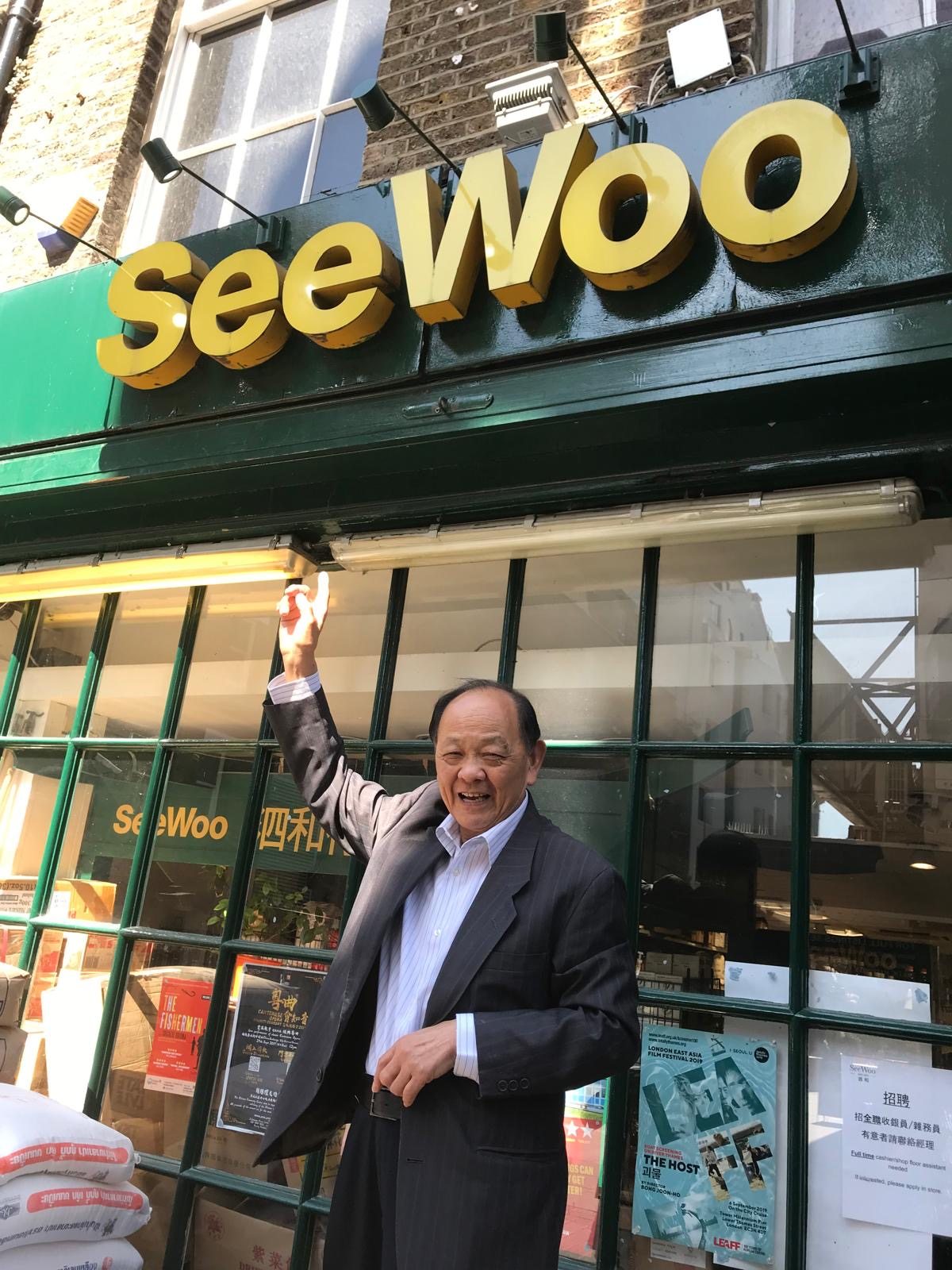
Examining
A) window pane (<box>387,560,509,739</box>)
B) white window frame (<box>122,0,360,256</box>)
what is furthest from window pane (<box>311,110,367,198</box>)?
window pane (<box>387,560,509,739</box>)

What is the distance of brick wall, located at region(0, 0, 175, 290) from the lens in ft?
17.8

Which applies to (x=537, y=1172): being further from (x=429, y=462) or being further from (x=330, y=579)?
(x=330, y=579)

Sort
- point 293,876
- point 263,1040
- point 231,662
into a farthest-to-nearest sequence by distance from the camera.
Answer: point 231,662 → point 293,876 → point 263,1040

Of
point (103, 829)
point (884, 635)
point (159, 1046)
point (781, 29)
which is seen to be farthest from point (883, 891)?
point (781, 29)

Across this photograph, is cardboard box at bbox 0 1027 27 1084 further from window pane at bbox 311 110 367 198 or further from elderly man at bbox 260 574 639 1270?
window pane at bbox 311 110 367 198

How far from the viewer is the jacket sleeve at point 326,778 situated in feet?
8.77

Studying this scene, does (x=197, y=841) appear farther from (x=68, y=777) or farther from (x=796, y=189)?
(x=796, y=189)

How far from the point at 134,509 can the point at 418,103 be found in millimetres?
2234

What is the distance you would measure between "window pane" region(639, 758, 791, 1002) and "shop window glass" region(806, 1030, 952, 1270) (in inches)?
10.3

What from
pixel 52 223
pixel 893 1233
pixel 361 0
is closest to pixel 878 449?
pixel 893 1233

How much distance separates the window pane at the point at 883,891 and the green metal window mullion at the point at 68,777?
3.06 m

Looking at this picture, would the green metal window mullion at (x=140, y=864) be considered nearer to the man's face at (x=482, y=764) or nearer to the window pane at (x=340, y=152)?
the man's face at (x=482, y=764)

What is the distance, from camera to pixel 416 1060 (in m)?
1.86

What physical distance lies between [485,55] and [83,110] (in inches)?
107
